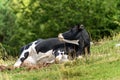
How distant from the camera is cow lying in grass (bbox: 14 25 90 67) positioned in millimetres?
11703

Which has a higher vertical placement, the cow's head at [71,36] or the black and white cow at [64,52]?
the cow's head at [71,36]

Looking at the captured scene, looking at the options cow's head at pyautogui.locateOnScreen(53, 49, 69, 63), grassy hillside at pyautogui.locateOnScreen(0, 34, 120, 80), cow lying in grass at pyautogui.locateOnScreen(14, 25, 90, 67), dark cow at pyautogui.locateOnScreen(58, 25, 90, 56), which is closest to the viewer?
grassy hillside at pyautogui.locateOnScreen(0, 34, 120, 80)

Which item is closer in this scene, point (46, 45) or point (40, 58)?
point (40, 58)

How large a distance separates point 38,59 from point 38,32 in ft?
52.1

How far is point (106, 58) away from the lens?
34.9 feet

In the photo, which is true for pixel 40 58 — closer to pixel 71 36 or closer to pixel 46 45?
pixel 46 45

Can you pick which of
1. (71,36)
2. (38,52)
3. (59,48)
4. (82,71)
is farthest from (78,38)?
(82,71)

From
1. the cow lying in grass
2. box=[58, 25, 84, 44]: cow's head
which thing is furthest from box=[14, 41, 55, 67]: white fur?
box=[58, 25, 84, 44]: cow's head

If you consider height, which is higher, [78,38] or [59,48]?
[78,38]

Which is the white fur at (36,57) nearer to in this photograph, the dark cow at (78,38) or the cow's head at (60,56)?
the cow's head at (60,56)

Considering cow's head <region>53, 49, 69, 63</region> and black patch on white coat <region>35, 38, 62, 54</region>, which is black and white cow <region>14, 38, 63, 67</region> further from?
A: cow's head <region>53, 49, 69, 63</region>

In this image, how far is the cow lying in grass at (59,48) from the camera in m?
11.7

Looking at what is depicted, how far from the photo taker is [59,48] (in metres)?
11.8

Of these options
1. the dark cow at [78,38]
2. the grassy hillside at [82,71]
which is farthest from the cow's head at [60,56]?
the grassy hillside at [82,71]
